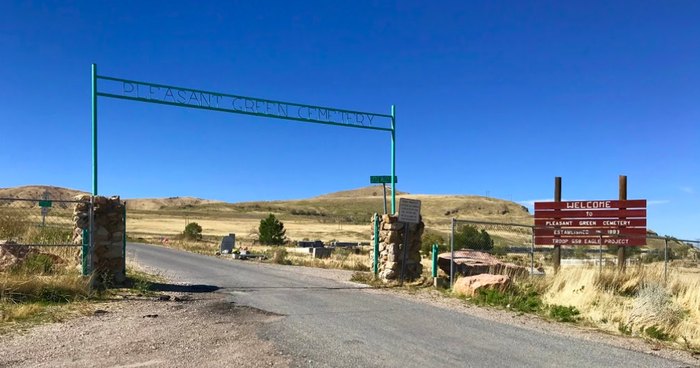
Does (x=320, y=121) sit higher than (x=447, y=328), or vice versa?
(x=320, y=121)

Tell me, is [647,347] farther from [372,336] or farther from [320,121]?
[320,121]

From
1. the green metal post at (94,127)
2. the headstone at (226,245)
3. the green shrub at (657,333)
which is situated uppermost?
the green metal post at (94,127)

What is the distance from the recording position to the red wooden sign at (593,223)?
65.5 ft

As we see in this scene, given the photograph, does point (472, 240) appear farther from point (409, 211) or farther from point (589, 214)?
point (409, 211)

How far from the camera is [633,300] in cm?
1312

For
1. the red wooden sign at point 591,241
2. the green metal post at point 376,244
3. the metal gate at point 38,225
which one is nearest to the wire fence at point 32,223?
the metal gate at point 38,225

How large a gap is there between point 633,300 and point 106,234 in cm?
1276

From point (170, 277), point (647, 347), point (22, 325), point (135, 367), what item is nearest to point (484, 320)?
point (647, 347)

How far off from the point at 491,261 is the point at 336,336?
39.7 ft

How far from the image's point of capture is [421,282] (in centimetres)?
1798

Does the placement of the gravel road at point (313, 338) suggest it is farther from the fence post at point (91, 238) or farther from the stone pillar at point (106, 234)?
the stone pillar at point (106, 234)

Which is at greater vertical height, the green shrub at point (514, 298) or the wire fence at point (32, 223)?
the wire fence at point (32, 223)

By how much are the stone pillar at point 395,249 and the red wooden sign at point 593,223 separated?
575 cm

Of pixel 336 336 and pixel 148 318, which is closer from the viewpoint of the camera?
pixel 336 336
